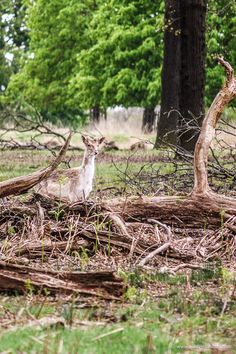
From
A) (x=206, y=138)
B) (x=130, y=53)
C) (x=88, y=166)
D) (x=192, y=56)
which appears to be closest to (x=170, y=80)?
(x=192, y=56)

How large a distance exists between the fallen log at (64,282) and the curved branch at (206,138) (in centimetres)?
243

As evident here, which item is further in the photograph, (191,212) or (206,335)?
(191,212)

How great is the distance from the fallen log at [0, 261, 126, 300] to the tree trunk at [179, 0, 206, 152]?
13316 mm

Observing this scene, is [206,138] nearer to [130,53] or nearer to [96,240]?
[96,240]

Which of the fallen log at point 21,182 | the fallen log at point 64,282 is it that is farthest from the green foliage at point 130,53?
the fallen log at point 64,282

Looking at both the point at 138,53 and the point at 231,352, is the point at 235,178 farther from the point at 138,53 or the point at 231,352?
the point at 138,53

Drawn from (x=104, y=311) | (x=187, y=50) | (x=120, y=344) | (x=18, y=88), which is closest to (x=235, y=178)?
(x=104, y=311)

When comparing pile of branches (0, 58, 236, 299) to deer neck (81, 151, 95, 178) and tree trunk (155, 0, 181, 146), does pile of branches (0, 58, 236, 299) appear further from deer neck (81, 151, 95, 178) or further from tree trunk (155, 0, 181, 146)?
tree trunk (155, 0, 181, 146)

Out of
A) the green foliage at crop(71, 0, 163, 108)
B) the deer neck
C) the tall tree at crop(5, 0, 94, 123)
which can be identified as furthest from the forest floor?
the tall tree at crop(5, 0, 94, 123)

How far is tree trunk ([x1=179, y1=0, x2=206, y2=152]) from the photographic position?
18.4m

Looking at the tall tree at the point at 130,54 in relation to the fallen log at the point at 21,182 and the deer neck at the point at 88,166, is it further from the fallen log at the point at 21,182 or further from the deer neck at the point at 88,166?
the fallen log at the point at 21,182

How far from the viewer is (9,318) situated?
4.64m

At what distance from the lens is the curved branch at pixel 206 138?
294 inches

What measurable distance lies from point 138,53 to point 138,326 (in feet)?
112
